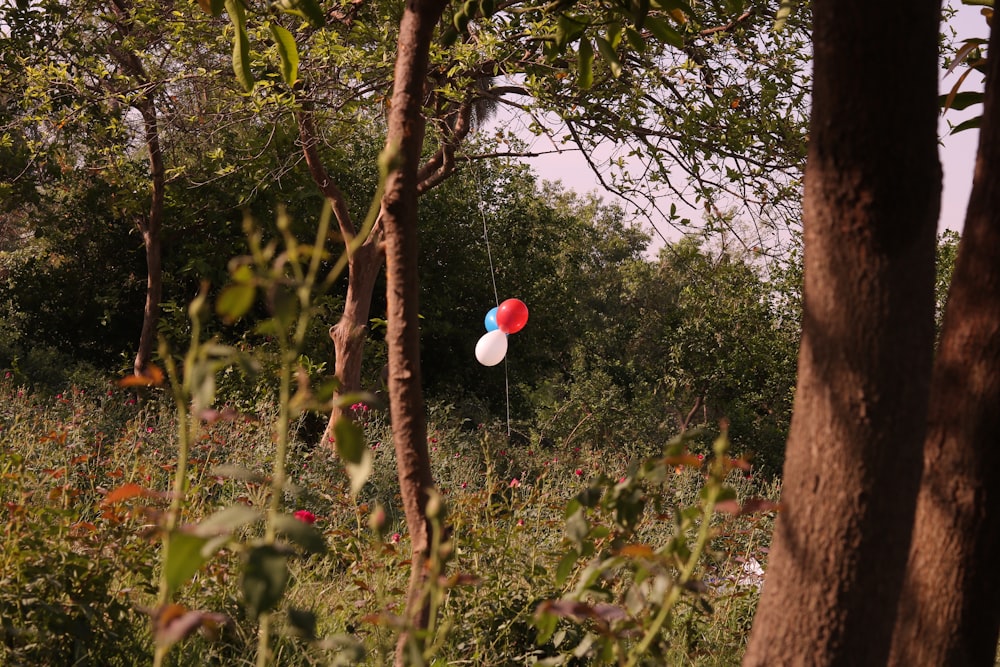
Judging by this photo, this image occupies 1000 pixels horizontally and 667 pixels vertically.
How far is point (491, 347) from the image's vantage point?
800 centimetres

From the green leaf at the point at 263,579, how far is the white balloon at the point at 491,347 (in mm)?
6903

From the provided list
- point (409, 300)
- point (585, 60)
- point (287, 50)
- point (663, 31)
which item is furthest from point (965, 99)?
point (287, 50)

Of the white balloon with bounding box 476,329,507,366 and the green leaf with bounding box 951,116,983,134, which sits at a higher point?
the green leaf with bounding box 951,116,983,134

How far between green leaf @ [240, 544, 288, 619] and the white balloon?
6903mm

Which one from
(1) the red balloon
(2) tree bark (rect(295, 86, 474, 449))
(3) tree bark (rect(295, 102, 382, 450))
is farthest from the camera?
(1) the red balloon

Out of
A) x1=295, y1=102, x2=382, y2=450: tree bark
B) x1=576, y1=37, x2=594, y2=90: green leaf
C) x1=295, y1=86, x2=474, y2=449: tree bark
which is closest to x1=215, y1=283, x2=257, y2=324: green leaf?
x1=576, y1=37, x2=594, y2=90: green leaf

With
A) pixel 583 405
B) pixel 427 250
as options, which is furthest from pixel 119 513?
pixel 427 250

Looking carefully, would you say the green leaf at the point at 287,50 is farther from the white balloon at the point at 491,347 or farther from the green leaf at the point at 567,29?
the white balloon at the point at 491,347

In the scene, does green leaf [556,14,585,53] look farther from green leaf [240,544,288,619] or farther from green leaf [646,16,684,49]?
green leaf [240,544,288,619]

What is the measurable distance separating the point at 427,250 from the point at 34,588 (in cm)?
960

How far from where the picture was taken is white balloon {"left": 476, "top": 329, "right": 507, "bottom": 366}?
7.98 m

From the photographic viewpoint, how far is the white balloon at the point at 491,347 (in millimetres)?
7980

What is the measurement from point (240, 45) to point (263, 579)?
4.30 ft

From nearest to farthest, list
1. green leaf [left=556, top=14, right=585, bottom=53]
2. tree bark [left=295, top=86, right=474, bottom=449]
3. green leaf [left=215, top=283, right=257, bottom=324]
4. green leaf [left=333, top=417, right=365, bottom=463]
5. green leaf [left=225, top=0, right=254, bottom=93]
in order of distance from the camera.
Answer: green leaf [left=215, top=283, right=257, bottom=324] < green leaf [left=333, top=417, right=365, bottom=463] < green leaf [left=225, top=0, right=254, bottom=93] < green leaf [left=556, top=14, right=585, bottom=53] < tree bark [left=295, top=86, right=474, bottom=449]
